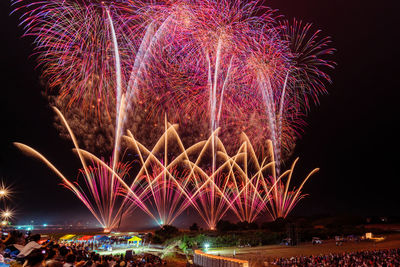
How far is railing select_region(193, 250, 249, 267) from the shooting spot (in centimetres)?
1722

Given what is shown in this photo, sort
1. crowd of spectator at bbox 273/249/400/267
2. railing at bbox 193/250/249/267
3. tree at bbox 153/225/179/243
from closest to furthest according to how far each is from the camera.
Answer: railing at bbox 193/250/249/267 < crowd of spectator at bbox 273/249/400/267 < tree at bbox 153/225/179/243

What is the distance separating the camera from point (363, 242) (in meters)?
37.5

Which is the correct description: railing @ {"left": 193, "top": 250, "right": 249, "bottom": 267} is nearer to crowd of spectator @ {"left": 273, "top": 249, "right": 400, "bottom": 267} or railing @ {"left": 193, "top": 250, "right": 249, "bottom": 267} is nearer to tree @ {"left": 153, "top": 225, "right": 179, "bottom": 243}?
crowd of spectator @ {"left": 273, "top": 249, "right": 400, "bottom": 267}

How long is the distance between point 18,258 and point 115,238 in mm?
Result: 26604

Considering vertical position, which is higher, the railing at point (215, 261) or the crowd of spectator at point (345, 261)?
the railing at point (215, 261)

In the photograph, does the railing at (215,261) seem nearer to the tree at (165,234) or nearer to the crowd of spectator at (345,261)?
the crowd of spectator at (345,261)

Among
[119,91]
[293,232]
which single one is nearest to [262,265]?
[293,232]

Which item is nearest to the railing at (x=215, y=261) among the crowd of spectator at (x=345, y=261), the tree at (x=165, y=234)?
the crowd of spectator at (x=345, y=261)

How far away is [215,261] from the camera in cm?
1959

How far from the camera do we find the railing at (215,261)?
56.5 ft

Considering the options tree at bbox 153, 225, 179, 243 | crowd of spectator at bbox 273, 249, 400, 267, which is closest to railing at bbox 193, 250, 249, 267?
crowd of spectator at bbox 273, 249, 400, 267

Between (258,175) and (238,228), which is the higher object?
(258,175)

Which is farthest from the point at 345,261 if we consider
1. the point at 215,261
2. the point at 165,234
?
the point at 165,234

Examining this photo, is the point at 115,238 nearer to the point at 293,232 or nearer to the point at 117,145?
the point at 117,145
